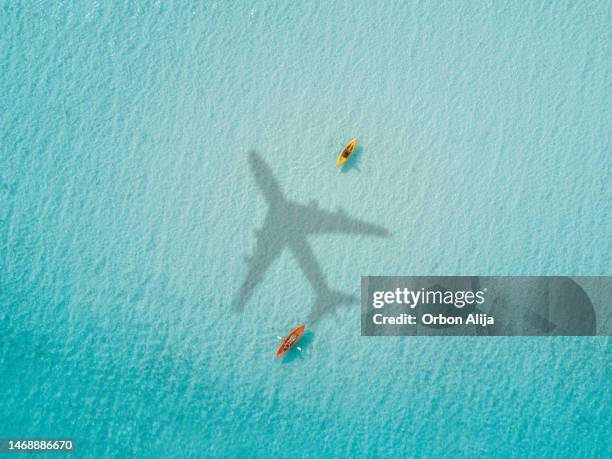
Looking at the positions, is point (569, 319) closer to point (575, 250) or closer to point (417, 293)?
point (575, 250)

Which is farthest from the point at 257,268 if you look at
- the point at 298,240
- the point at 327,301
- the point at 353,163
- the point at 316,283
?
the point at 353,163

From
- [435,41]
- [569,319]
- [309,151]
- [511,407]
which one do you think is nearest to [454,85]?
[435,41]

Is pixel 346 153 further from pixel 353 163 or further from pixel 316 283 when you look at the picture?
pixel 316 283

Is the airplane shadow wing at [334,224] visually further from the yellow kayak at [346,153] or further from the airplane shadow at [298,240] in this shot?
the yellow kayak at [346,153]

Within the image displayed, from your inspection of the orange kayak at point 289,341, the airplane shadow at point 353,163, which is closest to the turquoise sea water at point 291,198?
the airplane shadow at point 353,163

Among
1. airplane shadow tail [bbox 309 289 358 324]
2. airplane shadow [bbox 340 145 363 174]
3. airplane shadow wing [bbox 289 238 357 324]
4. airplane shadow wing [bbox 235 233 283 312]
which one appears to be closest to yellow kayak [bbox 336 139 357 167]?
airplane shadow [bbox 340 145 363 174]
